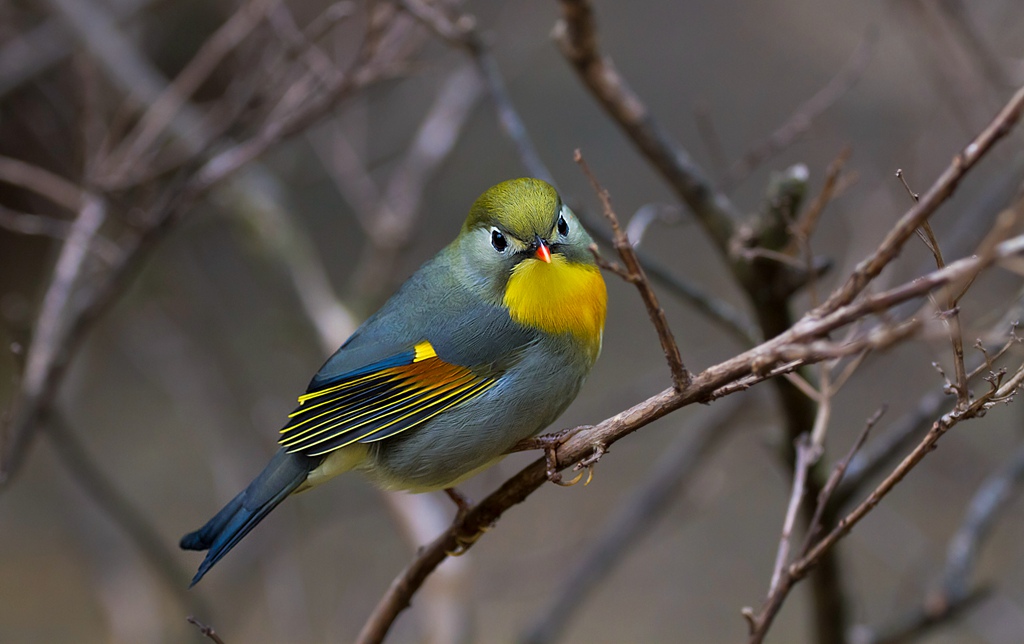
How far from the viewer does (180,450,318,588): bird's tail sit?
2029mm

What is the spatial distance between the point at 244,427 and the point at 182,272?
1.26m

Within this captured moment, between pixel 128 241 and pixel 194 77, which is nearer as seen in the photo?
pixel 128 241

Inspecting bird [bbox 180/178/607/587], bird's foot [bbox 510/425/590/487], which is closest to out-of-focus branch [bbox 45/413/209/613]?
bird [bbox 180/178/607/587]

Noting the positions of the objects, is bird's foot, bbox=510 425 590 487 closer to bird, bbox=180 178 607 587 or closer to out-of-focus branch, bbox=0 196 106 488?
bird, bbox=180 178 607 587

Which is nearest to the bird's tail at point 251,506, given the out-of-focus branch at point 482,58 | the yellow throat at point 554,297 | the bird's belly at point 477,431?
the bird's belly at point 477,431

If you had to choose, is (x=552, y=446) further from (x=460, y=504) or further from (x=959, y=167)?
(x=959, y=167)

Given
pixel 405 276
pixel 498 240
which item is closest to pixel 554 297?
pixel 498 240

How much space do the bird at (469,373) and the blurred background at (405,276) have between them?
49.4 inches

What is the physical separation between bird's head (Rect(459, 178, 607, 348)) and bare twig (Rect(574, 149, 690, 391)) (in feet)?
2.43

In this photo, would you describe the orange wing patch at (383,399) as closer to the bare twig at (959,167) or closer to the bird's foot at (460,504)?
the bird's foot at (460,504)

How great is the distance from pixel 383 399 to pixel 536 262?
502 millimetres

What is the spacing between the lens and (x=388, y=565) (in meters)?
6.45

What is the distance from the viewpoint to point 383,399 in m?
2.23

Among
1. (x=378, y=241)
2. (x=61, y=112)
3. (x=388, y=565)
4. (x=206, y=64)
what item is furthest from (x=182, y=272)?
(x=206, y=64)
